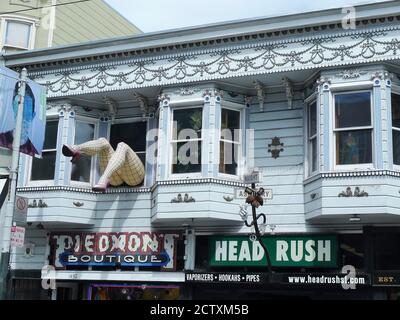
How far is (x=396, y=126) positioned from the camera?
1377cm

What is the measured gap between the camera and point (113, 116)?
17.0 metres

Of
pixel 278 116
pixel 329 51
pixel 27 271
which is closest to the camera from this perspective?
pixel 329 51

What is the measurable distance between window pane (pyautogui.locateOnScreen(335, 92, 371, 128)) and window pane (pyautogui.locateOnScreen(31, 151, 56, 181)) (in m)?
7.65

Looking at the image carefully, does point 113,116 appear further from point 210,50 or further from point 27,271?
point 27,271

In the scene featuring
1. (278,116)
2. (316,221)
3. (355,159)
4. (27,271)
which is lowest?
(27,271)

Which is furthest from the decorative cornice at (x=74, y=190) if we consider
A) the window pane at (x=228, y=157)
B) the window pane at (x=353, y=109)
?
the window pane at (x=353, y=109)

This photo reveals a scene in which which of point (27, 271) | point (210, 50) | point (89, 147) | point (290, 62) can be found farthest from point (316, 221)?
point (27, 271)

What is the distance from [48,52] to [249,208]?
23.7 feet

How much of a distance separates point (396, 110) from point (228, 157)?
13.4 feet

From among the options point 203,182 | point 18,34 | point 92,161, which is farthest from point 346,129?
point 18,34

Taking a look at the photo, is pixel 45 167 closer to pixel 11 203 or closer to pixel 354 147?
pixel 11 203

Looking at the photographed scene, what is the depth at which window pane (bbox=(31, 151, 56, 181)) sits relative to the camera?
16625mm

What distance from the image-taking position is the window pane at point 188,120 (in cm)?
1530

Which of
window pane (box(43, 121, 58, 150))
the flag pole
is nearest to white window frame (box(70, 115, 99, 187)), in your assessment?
window pane (box(43, 121, 58, 150))
